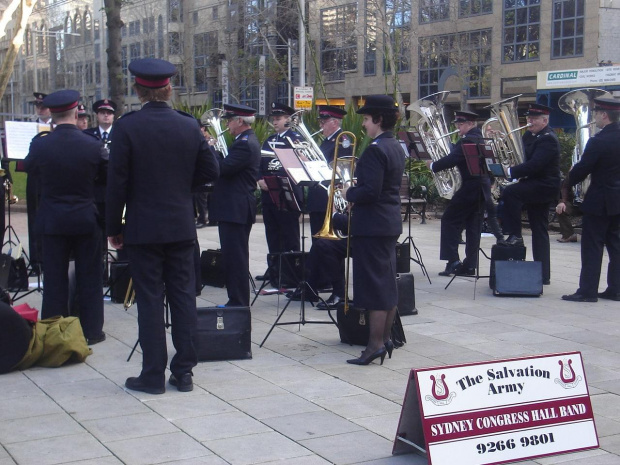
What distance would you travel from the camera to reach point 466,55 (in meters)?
38.3

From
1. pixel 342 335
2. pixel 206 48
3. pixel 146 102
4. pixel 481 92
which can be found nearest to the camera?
pixel 146 102

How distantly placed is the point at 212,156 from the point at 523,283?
16.0 ft

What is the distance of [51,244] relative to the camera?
22.8 feet

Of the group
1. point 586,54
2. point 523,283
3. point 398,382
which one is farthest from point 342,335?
point 586,54

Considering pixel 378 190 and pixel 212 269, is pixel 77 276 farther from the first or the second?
pixel 212 269

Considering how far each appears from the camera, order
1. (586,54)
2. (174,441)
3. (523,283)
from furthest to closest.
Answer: (586,54)
(523,283)
(174,441)

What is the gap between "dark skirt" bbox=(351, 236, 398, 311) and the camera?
6.45 metres

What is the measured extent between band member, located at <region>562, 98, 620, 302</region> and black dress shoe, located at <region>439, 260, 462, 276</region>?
168 cm

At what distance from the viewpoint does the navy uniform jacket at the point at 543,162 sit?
981 centimetres

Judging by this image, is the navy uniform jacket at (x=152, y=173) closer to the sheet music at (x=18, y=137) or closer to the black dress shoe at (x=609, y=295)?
the sheet music at (x=18, y=137)

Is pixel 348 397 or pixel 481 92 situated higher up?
pixel 481 92

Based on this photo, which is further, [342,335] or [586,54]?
[586,54]

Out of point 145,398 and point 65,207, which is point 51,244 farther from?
point 145,398

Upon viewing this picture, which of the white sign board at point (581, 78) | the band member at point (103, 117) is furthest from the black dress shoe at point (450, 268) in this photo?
the white sign board at point (581, 78)
